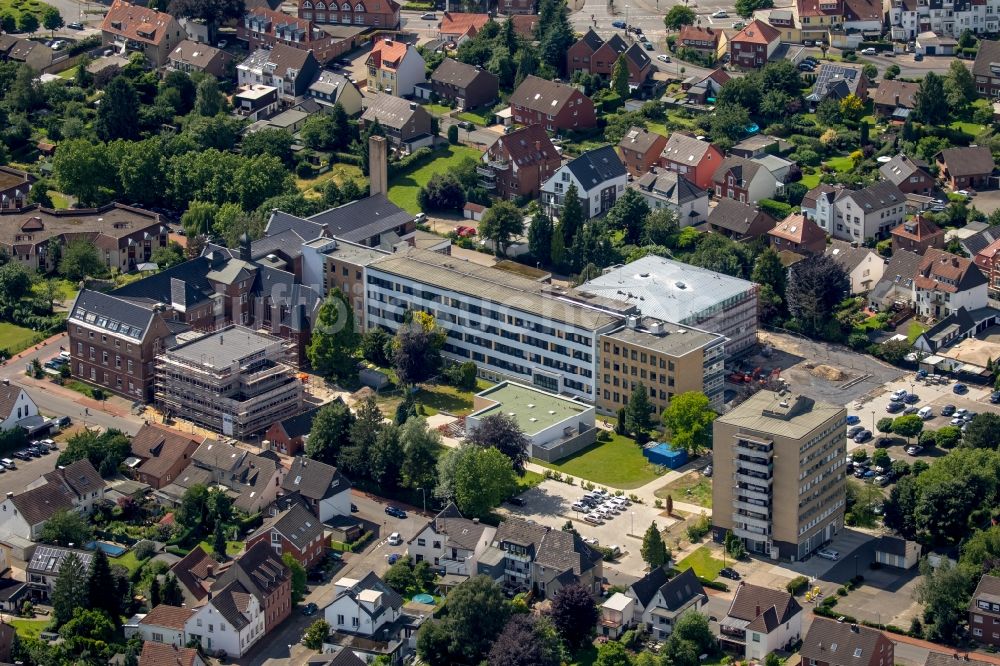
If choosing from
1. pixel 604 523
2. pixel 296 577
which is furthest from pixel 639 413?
pixel 296 577

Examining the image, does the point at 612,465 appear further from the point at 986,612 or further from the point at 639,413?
the point at 986,612

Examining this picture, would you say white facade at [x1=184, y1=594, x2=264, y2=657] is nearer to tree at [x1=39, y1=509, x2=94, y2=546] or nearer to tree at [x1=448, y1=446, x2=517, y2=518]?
tree at [x1=39, y1=509, x2=94, y2=546]

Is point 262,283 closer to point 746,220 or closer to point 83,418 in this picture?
point 83,418

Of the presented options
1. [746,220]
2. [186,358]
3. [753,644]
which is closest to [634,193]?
[746,220]

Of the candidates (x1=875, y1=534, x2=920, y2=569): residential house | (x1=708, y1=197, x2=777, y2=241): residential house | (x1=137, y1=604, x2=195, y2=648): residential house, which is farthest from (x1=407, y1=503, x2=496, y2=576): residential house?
(x1=708, y1=197, x2=777, y2=241): residential house

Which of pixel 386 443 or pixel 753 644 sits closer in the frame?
pixel 753 644

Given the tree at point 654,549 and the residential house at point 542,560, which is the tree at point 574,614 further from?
the tree at point 654,549
